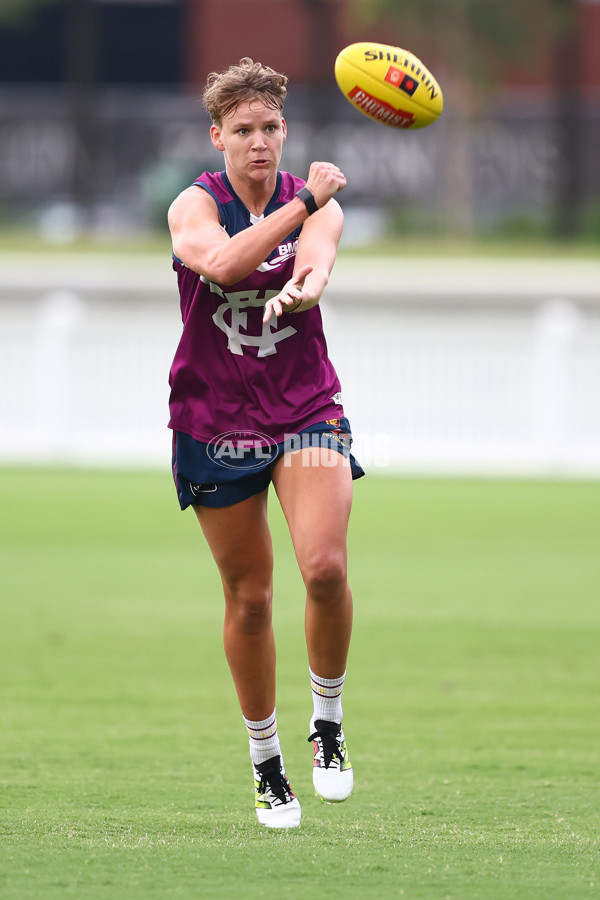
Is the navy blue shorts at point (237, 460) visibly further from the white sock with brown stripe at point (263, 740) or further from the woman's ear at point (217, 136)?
the woman's ear at point (217, 136)

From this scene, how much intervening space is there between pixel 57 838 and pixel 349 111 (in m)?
29.4

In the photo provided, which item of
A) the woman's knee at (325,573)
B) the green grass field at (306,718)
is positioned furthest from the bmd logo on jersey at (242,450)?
the green grass field at (306,718)

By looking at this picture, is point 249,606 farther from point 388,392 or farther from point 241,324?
point 388,392

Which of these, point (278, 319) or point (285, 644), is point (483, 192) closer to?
point (285, 644)

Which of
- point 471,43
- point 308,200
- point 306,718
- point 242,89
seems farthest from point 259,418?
point 471,43

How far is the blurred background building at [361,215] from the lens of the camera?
49.9 ft

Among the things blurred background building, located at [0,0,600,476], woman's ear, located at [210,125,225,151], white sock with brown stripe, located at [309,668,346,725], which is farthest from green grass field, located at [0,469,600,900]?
blurred background building, located at [0,0,600,476]

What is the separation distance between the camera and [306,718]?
251 inches

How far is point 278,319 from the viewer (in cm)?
477

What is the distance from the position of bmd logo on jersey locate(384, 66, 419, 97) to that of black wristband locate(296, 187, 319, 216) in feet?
2.72

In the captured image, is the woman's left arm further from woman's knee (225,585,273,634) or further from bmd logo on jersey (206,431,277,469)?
woman's knee (225,585,273,634)

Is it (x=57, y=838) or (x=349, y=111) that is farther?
(x=349, y=111)

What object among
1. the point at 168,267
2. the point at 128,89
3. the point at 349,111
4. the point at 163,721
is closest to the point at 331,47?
the point at 349,111

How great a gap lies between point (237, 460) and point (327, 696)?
0.81m
